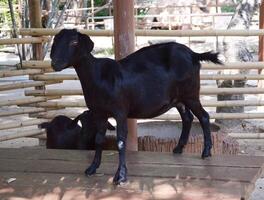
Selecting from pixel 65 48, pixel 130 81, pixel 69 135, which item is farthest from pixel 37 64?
pixel 65 48

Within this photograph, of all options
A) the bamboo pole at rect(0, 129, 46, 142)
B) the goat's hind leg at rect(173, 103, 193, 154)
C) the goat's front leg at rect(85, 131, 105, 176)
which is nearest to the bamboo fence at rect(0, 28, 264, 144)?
the bamboo pole at rect(0, 129, 46, 142)

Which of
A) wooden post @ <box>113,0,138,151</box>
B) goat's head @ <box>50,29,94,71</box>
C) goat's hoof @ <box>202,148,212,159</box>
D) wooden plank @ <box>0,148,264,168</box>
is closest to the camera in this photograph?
goat's head @ <box>50,29,94,71</box>

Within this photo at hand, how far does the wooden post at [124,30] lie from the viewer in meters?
3.74

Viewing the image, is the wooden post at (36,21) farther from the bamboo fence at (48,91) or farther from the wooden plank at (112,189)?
the wooden plank at (112,189)

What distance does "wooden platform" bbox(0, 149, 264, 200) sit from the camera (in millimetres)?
2773

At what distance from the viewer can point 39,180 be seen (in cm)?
306

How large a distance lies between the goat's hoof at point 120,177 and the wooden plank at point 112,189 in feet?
0.11

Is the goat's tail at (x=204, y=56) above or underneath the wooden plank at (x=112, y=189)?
above

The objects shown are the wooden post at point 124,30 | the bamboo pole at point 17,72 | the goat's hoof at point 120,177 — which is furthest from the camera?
the bamboo pole at point 17,72

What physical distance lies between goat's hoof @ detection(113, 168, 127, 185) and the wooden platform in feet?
0.12

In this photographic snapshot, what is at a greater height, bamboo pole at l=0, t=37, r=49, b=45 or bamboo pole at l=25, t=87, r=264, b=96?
bamboo pole at l=0, t=37, r=49, b=45

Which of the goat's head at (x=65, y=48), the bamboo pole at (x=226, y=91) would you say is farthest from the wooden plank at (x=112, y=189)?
the bamboo pole at (x=226, y=91)

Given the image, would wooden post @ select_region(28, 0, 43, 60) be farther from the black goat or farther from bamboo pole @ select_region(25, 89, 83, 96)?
the black goat

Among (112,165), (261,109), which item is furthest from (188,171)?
(261,109)
